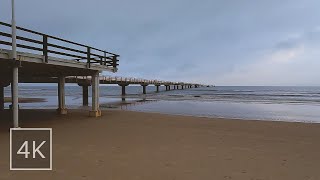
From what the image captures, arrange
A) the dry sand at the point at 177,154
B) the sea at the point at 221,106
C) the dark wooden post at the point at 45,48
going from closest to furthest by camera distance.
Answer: the dry sand at the point at 177,154 < the dark wooden post at the point at 45,48 < the sea at the point at 221,106

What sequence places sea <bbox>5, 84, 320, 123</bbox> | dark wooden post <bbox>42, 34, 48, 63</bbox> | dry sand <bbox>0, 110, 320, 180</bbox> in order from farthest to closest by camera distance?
sea <bbox>5, 84, 320, 123</bbox>
dark wooden post <bbox>42, 34, 48, 63</bbox>
dry sand <bbox>0, 110, 320, 180</bbox>

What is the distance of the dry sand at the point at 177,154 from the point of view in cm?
604

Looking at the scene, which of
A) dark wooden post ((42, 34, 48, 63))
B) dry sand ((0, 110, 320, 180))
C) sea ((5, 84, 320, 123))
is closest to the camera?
dry sand ((0, 110, 320, 180))

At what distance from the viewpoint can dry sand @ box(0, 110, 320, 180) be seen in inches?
238

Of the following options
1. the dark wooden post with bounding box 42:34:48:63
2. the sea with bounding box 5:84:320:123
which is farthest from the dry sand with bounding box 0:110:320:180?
the sea with bounding box 5:84:320:123

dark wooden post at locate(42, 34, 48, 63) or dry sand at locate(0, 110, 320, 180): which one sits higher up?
dark wooden post at locate(42, 34, 48, 63)

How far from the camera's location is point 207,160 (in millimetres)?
7152

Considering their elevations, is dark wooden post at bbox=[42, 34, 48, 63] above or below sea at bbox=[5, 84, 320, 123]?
above

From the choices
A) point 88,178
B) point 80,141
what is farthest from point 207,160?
point 80,141

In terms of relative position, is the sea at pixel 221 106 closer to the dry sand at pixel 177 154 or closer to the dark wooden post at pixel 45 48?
the dry sand at pixel 177 154

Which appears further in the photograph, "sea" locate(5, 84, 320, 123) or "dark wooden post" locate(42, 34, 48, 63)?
"sea" locate(5, 84, 320, 123)

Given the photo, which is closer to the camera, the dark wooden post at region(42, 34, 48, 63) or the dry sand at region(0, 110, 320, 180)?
the dry sand at region(0, 110, 320, 180)

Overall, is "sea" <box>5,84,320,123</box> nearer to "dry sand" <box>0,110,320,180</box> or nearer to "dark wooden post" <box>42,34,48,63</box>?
"dry sand" <box>0,110,320,180</box>

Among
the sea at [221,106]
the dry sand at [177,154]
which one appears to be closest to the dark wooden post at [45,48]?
the dry sand at [177,154]
